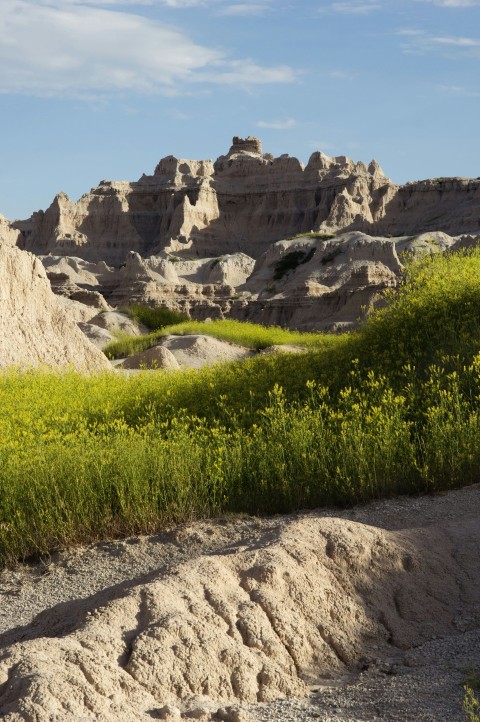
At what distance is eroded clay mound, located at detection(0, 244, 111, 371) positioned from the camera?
17.1 meters

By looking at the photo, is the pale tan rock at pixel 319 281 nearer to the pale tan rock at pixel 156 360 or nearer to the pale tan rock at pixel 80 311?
the pale tan rock at pixel 80 311

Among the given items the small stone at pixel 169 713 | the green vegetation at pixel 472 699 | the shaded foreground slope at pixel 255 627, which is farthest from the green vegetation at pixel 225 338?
the small stone at pixel 169 713

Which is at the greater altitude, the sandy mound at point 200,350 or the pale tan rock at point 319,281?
the pale tan rock at point 319,281

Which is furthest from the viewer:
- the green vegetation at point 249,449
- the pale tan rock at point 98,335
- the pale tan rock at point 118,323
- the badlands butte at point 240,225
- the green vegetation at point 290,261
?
the green vegetation at point 290,261

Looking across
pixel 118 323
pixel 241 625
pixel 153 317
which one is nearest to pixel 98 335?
pixel 118 323

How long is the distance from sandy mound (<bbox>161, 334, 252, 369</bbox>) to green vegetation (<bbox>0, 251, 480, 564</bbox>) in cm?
1183

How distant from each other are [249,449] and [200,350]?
53.1ft

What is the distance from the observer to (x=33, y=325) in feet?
58.7

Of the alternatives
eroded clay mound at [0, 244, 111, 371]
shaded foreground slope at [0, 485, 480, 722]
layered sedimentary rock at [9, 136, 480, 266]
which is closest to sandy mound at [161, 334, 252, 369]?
eroded clay mound at [0, 244, 111, 371]

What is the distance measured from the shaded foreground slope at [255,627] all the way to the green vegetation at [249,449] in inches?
44.9

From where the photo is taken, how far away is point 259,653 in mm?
4516

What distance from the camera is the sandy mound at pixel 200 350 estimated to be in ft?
77.9

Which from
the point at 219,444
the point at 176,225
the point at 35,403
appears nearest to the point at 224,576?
the point at 219,444

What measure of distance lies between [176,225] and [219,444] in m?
94.2
